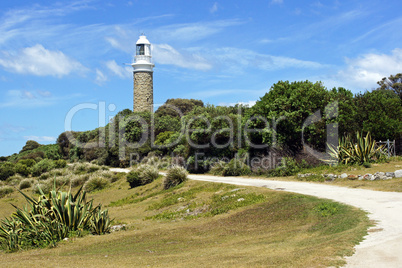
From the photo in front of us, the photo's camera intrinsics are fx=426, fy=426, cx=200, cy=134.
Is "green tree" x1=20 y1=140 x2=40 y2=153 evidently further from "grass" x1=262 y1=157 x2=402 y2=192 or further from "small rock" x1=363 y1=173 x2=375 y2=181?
"small rock" x1=363 y1=173 x2=375 y2=181

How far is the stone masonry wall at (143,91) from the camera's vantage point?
223 ft

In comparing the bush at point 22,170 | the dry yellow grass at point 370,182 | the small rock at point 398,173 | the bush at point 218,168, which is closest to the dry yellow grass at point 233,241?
the dry yellow grass at point 370,182

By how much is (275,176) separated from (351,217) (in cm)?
1500

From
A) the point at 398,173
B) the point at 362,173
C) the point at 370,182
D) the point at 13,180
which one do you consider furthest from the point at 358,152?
the point at 13,180

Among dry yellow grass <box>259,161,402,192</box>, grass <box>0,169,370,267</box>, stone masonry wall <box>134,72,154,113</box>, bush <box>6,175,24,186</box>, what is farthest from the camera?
stone masonry wall <box>134,72,154,113</box>

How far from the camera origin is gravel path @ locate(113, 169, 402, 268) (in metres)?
7.78

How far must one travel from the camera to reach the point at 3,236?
1407 cm

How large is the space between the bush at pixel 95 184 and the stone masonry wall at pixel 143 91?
33856 mm

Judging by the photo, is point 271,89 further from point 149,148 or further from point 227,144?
point 149,148

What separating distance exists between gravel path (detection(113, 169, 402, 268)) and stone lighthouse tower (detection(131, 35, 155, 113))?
1977 inches

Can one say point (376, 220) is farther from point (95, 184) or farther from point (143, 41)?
point (143, 41)

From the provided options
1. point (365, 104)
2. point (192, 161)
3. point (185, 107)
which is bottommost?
point (192, 161)

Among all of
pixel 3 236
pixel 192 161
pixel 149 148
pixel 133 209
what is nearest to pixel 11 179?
pixel 149 148

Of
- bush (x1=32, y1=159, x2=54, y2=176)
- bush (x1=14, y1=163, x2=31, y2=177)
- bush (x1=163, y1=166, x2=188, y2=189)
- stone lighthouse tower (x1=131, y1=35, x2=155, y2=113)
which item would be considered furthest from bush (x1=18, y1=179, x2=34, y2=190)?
stone lighthouse tower (x1=131, y1=35, x2=155, y2=113)
